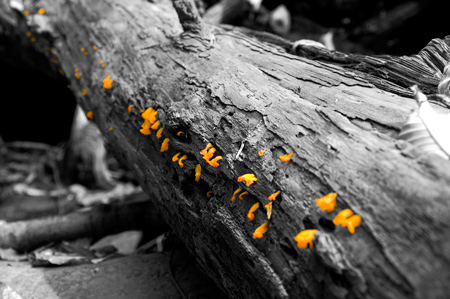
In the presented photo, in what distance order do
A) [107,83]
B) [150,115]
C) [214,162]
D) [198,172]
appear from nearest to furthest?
[214,162]
[198,172]
[150,115]
[107,83]

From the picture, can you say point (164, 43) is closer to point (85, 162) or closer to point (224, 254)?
point (224, 254)

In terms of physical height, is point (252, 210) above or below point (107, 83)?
below

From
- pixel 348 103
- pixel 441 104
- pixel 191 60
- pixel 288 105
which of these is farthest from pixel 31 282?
pixel 441 104

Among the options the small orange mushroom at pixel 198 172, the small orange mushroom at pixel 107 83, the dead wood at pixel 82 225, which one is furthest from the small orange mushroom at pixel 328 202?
the dead wood at pixel 82 225

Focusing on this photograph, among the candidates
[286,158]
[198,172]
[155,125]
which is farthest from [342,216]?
[155,125]

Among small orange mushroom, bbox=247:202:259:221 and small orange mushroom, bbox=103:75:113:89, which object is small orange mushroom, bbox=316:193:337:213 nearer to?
small orange mushroom, bbox=247:202:259:221

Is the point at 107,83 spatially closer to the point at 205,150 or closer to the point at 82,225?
the point at 205,150
